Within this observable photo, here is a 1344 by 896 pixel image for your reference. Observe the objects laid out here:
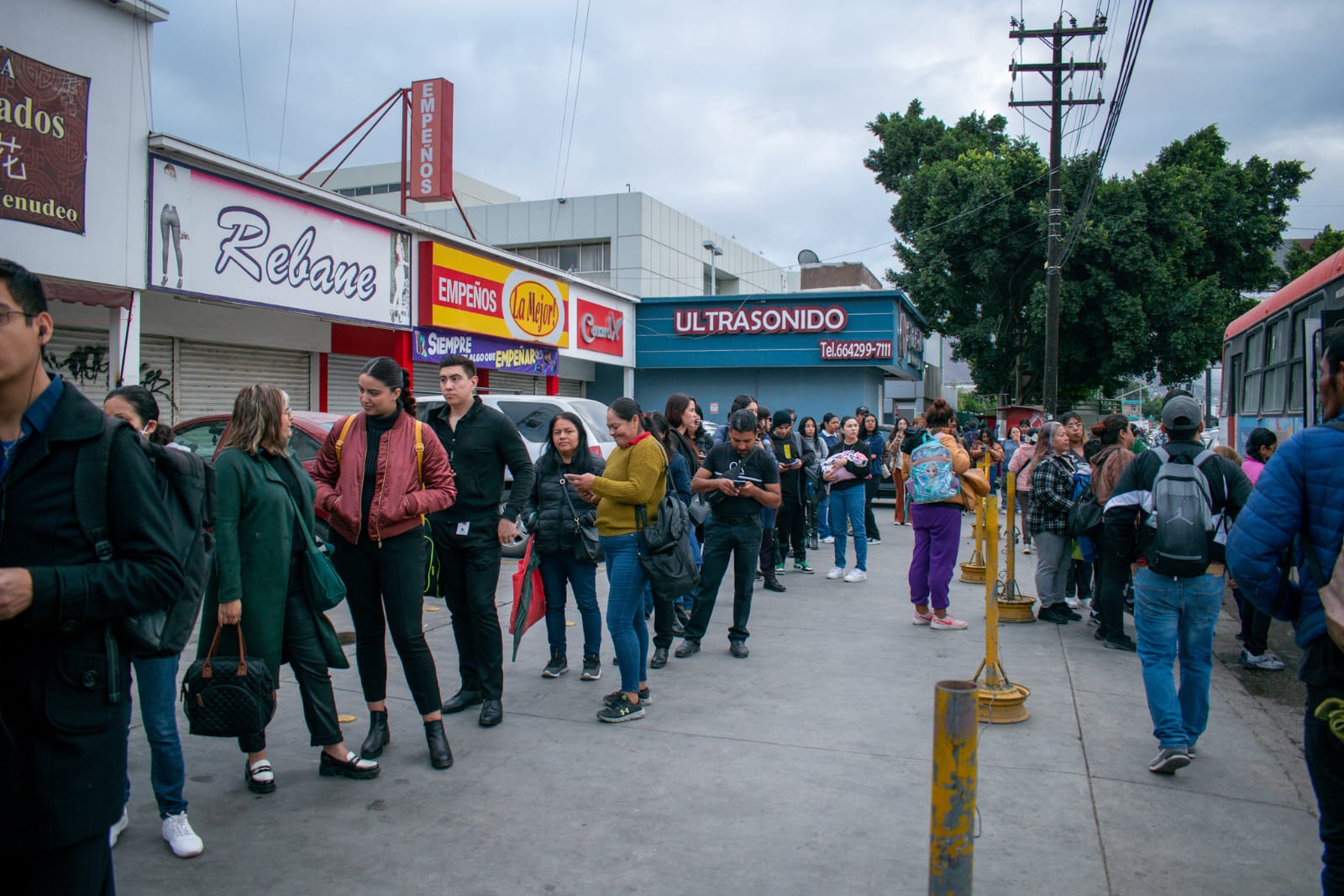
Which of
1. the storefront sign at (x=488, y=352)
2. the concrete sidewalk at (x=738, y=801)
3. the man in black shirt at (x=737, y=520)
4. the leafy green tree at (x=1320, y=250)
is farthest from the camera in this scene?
the leafy green tree at (x=1320, y=250)

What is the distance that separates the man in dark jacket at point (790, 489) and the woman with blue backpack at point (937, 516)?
2.11m

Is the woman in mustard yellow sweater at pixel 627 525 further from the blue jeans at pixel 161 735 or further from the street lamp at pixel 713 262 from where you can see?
the street lamp at pixel 713 262

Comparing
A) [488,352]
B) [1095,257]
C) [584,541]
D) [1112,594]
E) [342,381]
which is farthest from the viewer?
[1095,257]

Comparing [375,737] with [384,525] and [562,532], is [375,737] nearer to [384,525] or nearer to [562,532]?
[384,525]

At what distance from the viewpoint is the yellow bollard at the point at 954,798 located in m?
2.65

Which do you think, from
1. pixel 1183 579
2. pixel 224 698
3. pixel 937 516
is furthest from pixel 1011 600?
pixel 224 698

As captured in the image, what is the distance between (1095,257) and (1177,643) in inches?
985

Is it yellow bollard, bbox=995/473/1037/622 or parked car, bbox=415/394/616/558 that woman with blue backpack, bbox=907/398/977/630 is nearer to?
yellow bollard, bbox=995/473/1037/622

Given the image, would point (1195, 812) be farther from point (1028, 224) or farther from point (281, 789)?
point (1028, 224)

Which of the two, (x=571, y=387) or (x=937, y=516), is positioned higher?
(x=571, y=387)

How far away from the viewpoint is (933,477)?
753 centimetres

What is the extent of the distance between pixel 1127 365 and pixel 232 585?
2826 centimetres

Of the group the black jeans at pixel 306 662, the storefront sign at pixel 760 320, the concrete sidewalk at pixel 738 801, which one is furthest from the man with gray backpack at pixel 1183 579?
the storefront sign at pixel 760 320

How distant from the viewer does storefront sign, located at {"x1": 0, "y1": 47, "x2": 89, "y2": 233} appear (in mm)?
9367
